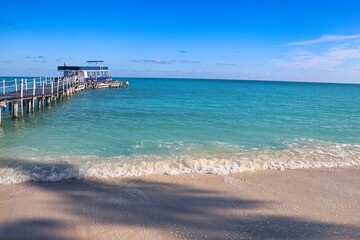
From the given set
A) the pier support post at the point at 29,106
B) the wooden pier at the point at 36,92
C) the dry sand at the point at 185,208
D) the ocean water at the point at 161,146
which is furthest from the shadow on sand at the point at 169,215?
the pier support post at the point at 29,106

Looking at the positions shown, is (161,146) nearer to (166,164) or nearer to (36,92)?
(166,164)

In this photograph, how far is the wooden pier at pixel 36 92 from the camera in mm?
21969

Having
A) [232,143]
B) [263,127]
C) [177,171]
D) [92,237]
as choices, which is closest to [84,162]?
[177,171]

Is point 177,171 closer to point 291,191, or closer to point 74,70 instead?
point 291,191

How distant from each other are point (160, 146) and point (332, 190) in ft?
24.2

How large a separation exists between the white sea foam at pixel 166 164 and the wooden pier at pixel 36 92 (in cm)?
1040

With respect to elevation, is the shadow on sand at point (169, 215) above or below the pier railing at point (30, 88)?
below

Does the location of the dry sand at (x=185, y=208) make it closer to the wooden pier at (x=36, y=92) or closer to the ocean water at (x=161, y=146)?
the ocean water at (x=161, y=146)

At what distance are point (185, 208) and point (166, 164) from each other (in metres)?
3.72

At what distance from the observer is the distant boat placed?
53.2 m

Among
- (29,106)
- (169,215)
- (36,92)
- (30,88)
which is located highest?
(30,88)

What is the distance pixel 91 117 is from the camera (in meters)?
23.4

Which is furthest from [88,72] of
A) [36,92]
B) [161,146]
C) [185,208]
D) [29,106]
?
[185,208]

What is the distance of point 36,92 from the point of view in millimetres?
30031
